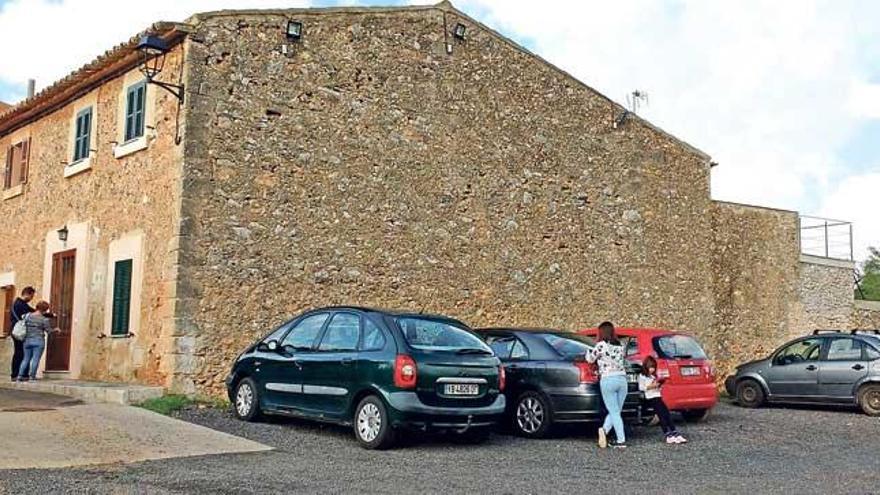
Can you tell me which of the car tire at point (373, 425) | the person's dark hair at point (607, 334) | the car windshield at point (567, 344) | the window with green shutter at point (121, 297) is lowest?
the car tire at point (373, 425)

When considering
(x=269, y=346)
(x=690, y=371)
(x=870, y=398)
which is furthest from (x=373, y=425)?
(x=870, y=398)

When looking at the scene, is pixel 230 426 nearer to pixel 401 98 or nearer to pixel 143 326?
pixel 143 326

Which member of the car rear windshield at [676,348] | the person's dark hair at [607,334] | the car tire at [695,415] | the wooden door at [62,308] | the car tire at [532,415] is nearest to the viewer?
the person's dark hair at [607,334]

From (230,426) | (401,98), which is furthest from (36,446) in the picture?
(401,98)

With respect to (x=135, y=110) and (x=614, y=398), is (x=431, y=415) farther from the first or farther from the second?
(x=135, y=110)

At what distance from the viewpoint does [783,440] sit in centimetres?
1207

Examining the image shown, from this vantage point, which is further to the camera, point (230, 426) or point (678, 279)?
point (678, 279)

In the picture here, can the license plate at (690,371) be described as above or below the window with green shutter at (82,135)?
below

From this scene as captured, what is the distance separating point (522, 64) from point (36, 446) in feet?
39.0

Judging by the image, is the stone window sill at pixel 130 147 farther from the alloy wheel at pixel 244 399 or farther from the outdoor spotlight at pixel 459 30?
the outdoor spotlight at pixel 459 30

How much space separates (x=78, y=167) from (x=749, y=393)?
12.9 metres

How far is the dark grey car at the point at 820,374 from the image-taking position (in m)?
15.2

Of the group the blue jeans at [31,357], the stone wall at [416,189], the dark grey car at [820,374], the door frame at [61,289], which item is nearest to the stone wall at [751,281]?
the stone wall at [416,189]

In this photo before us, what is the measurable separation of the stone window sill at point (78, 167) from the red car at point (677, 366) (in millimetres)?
9828
